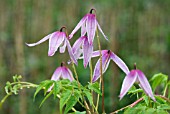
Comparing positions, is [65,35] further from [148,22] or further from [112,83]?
[148,22]

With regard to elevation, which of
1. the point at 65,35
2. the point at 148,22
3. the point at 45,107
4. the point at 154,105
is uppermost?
the point at 148,22

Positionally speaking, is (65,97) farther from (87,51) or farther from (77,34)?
(77,34)

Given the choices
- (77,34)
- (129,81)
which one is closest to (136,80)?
(129,81)

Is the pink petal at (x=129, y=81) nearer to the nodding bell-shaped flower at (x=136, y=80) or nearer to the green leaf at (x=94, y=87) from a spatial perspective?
the nodding bell-shaped flower at (x=136, y=80)

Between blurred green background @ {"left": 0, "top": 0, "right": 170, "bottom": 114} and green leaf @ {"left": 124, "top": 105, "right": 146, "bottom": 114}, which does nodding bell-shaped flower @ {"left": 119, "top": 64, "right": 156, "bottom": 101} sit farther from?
blurred green background @ {"left": 0, "top": 0, "right": 170, "bottom": 114}

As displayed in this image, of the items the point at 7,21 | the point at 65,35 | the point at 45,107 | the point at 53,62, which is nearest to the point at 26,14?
the point at 7,21

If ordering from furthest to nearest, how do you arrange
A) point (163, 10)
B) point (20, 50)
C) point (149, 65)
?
→ point (163, 10) < point (149, 65) < point (20, 50)
